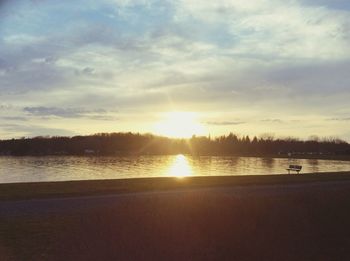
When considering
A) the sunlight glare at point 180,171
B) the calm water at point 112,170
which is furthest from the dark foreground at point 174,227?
the calm water at point 112,170

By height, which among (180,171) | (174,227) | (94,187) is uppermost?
(94,187)

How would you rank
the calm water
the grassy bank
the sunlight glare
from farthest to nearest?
the sunlight glare
the calm water
the grassy bank

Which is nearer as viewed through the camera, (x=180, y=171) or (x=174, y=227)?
(x=174, y=227)

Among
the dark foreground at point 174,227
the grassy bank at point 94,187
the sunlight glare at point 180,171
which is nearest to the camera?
the dark foreground at point 174,227

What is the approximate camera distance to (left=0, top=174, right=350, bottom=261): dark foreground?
32.0 ft

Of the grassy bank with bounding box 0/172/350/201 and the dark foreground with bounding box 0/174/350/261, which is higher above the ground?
the grassy bank with bounding box 0/172/350/201

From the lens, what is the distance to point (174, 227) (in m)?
12.1

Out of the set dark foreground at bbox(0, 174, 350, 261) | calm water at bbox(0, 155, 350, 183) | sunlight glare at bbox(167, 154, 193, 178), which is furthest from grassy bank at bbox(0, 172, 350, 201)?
calm water at bbox(0, 155, 350, 183)

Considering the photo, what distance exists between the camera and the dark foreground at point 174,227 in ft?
32.0

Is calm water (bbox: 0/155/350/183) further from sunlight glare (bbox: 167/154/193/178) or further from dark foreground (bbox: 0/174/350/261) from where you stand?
dark foreground (bbox: 0/174/350/261)

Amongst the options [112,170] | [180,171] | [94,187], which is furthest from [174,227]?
[180,171]

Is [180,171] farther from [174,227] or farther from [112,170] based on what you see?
[174,227]

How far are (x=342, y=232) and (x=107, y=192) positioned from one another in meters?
7.96

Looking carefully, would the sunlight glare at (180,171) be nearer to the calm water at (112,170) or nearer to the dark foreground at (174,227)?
the calm water at (112,170)
